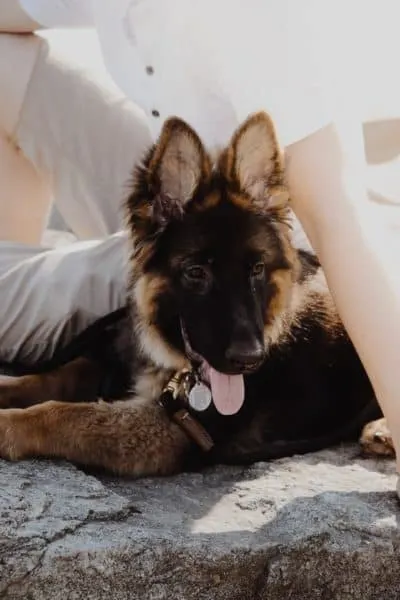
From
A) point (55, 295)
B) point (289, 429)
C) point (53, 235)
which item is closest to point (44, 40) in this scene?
point (55, 295)

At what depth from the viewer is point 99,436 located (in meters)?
3.51

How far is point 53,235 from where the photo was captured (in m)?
7.63

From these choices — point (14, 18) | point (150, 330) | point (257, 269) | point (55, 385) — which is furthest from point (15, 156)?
point (257, 269)

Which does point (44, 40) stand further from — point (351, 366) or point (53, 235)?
point (53, 235)

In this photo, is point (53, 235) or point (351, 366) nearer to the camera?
point (351, 366)

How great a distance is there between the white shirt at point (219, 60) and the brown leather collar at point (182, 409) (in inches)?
32.7

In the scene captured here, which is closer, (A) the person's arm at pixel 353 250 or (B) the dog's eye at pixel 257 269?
(A) the person's arm at pixel 353 250

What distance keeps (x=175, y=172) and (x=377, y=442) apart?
113cm

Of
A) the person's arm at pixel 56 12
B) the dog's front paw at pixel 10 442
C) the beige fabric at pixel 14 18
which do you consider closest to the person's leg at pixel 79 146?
the beige fabric at pixel 14 18

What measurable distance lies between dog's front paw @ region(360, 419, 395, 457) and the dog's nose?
0.61 metres

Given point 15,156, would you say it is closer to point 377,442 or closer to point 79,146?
point 79,146

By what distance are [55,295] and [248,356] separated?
1198mm

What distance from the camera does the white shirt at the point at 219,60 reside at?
328 centimetres

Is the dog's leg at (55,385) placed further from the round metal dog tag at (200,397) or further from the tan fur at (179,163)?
the tan fur at (179,163)
